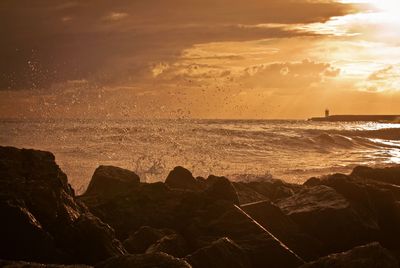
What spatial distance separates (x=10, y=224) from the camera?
18.3 feet

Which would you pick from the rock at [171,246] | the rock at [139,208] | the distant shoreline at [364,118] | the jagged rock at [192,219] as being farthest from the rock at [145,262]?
the distant shoreline at [364,118]

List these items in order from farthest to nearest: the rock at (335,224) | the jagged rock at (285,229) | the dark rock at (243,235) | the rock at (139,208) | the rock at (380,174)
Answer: the rock at (380,174)
the rock at (335,224)
the rock at (139,208)
the jagged rock at (285,229)
the dark rock at (243,235)

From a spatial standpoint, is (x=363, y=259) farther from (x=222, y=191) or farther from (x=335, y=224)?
(x=222, y=191)

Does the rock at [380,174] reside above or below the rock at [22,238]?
below

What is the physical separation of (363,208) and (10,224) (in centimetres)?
559

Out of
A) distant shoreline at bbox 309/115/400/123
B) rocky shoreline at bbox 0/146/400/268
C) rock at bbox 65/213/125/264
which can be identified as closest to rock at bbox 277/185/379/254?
rocky shoreline at bbox 0/146/400/268

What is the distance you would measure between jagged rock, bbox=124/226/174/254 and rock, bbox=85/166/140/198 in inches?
91.7

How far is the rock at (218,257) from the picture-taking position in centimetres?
576

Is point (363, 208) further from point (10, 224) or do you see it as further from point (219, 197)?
point (10, 224)

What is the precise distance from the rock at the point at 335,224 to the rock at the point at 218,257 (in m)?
2.18

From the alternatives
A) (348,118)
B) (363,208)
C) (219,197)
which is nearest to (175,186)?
(219,197)

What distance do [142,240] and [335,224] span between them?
296cm

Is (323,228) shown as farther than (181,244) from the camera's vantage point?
Yes

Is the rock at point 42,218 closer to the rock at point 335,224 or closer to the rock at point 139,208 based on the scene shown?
the rock at point 139,208
